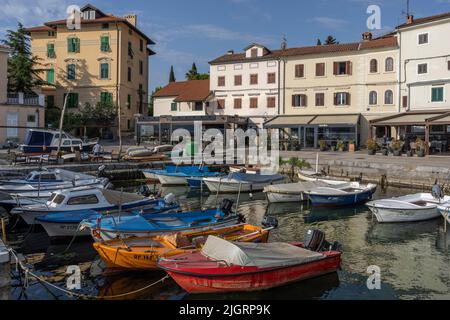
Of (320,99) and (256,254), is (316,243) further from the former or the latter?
(320,99)

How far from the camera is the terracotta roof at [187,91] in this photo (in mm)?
56312

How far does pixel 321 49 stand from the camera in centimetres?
5122

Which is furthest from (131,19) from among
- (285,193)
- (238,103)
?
(285,193)

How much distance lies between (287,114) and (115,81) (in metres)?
21.9

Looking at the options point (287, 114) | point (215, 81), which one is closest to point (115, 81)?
point (215, 81)

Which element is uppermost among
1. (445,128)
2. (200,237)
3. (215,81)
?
(215,81)

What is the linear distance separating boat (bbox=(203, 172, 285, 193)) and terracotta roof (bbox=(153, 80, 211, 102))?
25860 mm

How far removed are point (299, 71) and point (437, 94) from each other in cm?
1477

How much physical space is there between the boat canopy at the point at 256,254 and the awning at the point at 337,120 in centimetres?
3540

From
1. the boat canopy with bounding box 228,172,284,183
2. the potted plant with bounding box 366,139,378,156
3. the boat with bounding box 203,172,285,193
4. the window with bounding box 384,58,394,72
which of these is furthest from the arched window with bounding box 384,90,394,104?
the boat with bounding box 203,172,285,193

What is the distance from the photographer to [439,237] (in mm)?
19328

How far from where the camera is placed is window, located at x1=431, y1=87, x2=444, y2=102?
143 feet

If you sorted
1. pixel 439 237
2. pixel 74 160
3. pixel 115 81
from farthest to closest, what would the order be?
pixel 115 81 → pixel 74 160 → pixel 439 237
